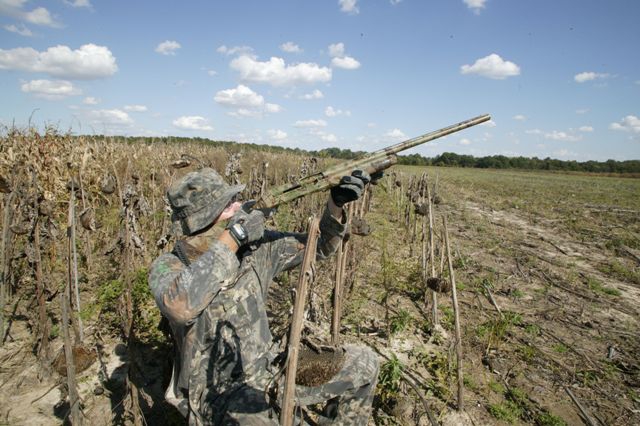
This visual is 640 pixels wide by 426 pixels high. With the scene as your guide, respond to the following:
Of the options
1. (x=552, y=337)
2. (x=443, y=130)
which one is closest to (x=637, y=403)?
(x=552, y=337)

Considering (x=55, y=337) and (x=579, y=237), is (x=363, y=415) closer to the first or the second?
(x=55, y=337)

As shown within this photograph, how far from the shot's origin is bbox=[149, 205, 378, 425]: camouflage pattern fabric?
2.05 m

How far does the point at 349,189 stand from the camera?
265cm

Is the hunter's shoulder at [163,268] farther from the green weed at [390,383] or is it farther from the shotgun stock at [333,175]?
the green weed at [390,383]

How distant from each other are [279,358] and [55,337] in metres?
3.86

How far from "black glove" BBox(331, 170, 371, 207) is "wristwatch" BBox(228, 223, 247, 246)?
883 millimetres

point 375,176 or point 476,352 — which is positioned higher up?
point 375,176

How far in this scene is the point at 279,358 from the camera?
1667 millimetres

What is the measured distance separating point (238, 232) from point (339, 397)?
1.48 meters

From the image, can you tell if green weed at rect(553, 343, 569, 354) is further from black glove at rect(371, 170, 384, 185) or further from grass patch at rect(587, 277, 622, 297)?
black glove at rect(371, 170, 384, 185)

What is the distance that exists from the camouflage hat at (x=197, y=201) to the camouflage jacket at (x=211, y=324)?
0.13m

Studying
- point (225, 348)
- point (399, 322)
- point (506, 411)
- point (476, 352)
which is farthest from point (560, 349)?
point (225, 348)

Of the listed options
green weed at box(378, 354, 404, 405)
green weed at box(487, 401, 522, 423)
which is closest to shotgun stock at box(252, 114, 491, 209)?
green weed at box(378, 354, 404, 405)

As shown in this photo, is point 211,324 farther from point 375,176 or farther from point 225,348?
point 375,176
